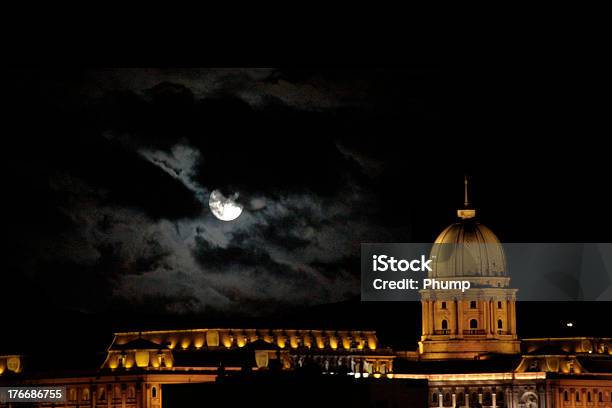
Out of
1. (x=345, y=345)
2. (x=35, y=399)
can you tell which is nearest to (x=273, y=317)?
(x=345, y=345)

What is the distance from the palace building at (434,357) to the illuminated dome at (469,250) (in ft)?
0.22

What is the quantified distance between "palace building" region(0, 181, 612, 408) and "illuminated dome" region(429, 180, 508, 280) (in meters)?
0.07

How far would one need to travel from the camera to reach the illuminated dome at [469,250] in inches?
6373

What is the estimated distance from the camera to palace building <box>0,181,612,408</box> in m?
151

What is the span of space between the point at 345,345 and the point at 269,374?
2940 centimetres

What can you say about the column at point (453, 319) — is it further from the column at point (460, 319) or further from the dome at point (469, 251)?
the dome at point (469, 251)

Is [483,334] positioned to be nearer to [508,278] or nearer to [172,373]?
[508,278]

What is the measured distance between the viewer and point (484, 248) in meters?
162

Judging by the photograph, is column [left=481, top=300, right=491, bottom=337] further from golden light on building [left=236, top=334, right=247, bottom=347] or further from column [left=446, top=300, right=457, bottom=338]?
golden light on building [left=236, top=334, right=247, bottom=347]

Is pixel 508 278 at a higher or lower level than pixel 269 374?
higher

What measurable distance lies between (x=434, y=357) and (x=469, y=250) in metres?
7.69

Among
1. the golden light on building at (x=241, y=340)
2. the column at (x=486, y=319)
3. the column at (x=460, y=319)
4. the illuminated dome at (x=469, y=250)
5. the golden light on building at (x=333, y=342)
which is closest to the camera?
the golden light on building at (x=241, y=340)

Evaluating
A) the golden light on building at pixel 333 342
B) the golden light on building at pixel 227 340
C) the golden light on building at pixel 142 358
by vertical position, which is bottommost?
the golden light on building at pixel 142 358

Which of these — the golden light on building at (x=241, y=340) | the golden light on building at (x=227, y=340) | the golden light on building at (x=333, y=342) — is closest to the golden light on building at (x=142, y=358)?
the golden light on building at (x=227, y=340)
